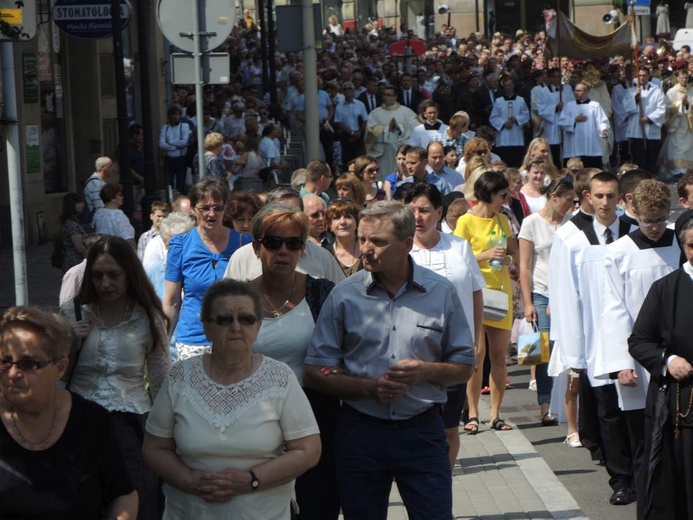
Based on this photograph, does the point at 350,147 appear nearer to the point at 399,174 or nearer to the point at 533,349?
the point at 399,174

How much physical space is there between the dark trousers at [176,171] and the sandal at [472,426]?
15.3 metres

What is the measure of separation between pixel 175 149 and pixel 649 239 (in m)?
17.9

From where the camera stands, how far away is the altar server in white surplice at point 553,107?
28297 millimetres

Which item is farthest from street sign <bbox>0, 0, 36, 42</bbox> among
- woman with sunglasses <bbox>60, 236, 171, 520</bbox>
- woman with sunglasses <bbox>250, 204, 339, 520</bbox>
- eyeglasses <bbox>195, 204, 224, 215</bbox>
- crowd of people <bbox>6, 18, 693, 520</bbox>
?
woman with sunglasses <bbox>250, 204, 339, 520</bbox>

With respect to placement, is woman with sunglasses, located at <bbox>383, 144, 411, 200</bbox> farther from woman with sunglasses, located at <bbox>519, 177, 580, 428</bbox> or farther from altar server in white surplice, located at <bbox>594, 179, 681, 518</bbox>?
altar server in white surplice, located at <bbox>594, 179, 681, 518</bbox>

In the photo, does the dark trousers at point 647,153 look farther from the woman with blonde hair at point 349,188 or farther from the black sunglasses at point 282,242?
the black sunglasses at point 282,242

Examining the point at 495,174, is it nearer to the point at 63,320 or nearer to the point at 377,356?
the point at 377,356

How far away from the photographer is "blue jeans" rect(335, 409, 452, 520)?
252 inches

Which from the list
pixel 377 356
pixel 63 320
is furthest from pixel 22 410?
A: pixel 377 356

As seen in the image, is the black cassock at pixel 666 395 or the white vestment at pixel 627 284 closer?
the black cassock at pixel 666 395

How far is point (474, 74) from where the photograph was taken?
29.8m

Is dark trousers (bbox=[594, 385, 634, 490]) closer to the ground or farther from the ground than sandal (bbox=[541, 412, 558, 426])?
farther from the ground

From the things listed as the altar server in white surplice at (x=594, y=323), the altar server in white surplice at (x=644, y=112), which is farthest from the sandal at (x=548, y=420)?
the altar server in white surplice at (x=644, y=112)

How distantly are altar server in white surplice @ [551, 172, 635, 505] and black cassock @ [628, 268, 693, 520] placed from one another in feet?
2.97
